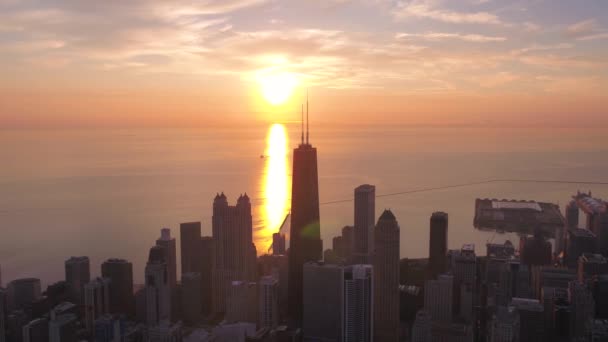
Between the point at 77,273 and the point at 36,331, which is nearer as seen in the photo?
the point at 36,331

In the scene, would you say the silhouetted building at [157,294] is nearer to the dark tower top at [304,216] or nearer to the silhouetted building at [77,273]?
the silhouetted building at [77,273]

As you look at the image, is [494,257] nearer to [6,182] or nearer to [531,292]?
[531,292]

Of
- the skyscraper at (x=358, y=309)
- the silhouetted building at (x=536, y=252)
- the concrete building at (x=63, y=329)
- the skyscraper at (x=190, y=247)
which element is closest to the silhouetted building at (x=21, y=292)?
the concrete building at (x=63, y=329)

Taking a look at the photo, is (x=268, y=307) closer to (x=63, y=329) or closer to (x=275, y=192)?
(x=63, y=329)

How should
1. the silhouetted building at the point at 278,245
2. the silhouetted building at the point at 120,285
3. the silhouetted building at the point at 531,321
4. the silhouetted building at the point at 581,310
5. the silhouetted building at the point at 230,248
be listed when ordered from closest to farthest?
the silhouetted building at the point at 531,321, the silhouetted building at the point at 581,310, the silhouetted building at the point at 120,285, the silhouetted building at the point at 230,248, the silhouetted building at the point at 278,245

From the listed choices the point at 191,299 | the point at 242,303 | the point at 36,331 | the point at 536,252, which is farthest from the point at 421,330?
the point at 36,331

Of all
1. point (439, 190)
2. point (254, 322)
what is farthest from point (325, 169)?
point (254, 322)
